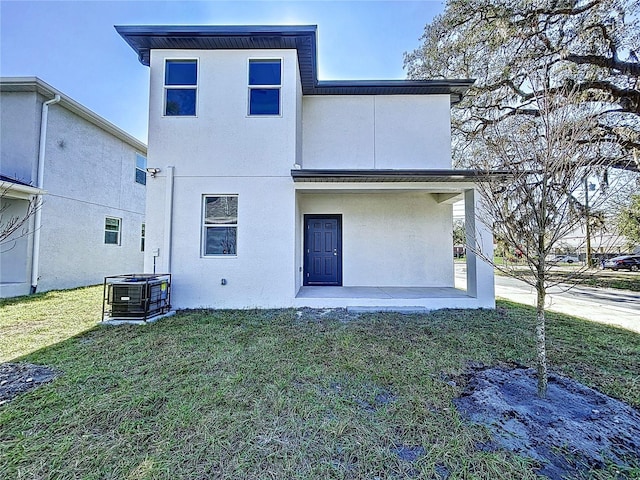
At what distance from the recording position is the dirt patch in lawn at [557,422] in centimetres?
221

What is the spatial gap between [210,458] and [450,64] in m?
13.5

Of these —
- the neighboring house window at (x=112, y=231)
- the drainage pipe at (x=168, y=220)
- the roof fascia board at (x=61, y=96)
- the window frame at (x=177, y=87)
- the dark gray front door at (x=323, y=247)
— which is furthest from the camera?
the neighboring house window at (x=112, y=231)

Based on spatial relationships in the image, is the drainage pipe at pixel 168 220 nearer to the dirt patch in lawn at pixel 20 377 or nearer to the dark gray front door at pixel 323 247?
the dirt patch in lawn at pixel 20 377

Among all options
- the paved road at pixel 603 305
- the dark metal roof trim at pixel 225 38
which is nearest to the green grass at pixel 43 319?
the dark metal roof trim at pixel 225 38

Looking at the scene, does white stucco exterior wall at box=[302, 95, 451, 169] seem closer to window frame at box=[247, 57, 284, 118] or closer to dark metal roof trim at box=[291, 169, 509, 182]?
window frame at box=[247, 57, 284, 118]

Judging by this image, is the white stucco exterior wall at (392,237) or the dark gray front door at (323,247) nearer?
the white stucco exterior wall at (392,237)

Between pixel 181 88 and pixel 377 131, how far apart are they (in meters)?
5.44

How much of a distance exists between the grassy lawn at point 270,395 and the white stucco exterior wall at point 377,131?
516cm

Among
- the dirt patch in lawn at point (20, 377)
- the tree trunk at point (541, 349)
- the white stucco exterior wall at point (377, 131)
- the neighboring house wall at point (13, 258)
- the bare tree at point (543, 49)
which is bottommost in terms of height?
the dirt patch in lawn at point (20, 377)

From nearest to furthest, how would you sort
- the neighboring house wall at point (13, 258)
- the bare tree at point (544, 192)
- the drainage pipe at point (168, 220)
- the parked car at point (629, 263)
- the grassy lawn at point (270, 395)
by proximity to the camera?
the grassy lawn at point (270, 395)
the bare tree at point (544, 192)
the drainage pipe at point (168, 220)
the neighboring house wall at point (13, 258)
the parked car at point (629, 263)

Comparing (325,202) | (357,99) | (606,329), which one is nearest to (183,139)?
(325,202)

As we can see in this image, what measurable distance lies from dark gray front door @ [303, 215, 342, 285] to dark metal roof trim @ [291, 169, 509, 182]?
2.58 m

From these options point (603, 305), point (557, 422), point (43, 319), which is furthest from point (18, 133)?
point (603, 305)

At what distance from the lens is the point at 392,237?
9.30 m
